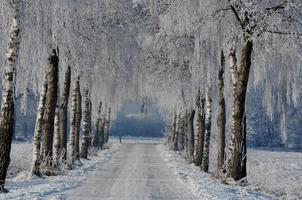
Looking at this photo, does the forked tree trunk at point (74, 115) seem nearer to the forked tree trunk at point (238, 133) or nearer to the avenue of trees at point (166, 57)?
the avenue of trees at point (166, 57)

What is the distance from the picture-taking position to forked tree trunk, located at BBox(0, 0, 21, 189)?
40.6 ft

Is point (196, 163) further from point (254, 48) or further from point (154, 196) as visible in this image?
point (154, 196)

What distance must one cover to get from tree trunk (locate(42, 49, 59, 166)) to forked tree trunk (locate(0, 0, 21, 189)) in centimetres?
413

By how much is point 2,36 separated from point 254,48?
24.2 feet

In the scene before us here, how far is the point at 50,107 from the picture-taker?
1762 cm

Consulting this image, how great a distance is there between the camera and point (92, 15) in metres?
20.8

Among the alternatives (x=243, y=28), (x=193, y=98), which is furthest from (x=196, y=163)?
(x=243, y=28)

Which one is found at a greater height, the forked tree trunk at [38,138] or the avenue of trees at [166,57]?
the avenue of trees at [166,57]

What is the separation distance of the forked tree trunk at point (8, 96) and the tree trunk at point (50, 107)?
162 inches

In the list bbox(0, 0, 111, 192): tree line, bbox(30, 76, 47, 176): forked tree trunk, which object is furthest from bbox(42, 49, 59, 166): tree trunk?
bbox(30, 76, 47, 176): forked tree trunk

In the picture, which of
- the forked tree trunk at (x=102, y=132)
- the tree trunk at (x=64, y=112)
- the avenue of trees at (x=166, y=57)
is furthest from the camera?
the forked tree trunk at (x=102, y=132)

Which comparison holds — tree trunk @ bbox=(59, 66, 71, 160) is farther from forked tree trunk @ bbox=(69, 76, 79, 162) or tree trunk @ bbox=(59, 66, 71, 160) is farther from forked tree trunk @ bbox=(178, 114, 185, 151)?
forked tree trunk @ bbox=(178, 114, 185, 151)

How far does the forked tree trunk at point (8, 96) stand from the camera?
1238 centimetres

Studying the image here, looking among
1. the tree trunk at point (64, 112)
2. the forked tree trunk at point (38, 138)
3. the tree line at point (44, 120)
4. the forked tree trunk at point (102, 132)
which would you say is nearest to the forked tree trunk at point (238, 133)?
the tree line at point (44, 120)
